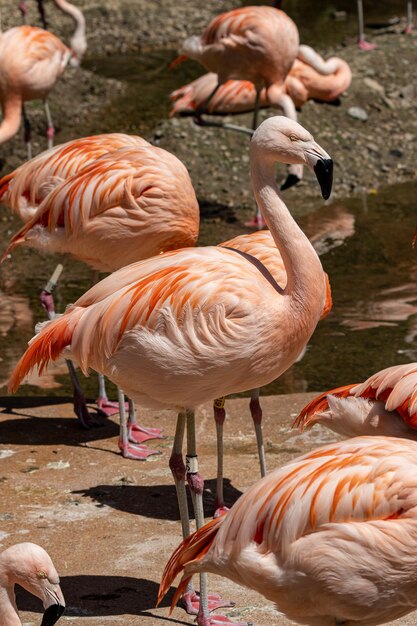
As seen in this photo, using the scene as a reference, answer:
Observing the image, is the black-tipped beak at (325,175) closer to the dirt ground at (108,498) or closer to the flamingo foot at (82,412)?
the dirt ground at (108,498)

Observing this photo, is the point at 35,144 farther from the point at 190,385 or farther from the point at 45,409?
the point at 190,385

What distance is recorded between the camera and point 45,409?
6.32 metres

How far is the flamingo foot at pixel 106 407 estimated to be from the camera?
6.21 metres

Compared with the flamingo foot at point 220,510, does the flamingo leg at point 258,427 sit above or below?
above

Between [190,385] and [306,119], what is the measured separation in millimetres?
7771

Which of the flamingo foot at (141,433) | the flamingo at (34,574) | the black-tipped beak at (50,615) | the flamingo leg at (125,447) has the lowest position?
the flamingo foot at (141,433)

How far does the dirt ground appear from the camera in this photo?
4273 mm

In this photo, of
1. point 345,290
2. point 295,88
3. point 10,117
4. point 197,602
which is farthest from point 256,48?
point 197,602

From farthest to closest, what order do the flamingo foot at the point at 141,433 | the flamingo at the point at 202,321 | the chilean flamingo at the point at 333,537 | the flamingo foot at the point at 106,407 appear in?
the flamingo foot at the point at 106,407
the flamingo foot at the point at 141,433
the flamingo at the point at 202,321
the chilean flamingo at the point at 333,537

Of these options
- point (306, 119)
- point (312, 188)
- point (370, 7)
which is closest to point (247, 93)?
point (306, 119)

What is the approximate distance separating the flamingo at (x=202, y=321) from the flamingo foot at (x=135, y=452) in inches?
43.7

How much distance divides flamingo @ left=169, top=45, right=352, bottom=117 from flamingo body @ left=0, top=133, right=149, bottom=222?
5.10 m

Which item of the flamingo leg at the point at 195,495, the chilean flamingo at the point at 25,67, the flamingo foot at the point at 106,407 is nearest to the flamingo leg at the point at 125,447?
the flamingo foot at the point at 106,407

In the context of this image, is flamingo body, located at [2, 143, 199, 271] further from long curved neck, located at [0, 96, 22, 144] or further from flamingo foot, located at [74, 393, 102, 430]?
long curved neck, located at [0, 96, 22, 144]
